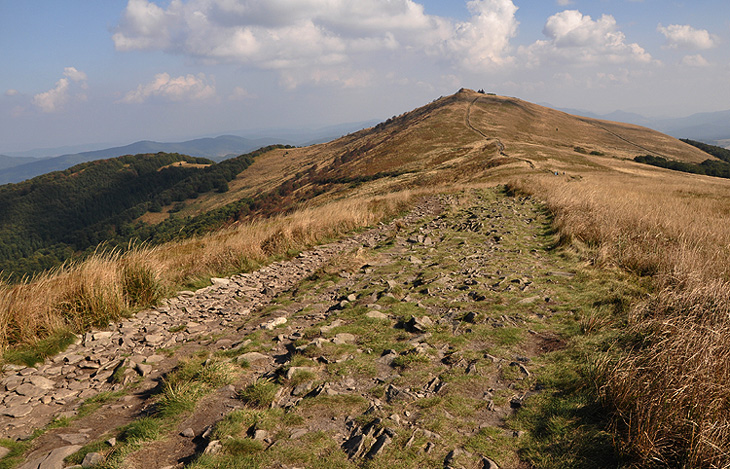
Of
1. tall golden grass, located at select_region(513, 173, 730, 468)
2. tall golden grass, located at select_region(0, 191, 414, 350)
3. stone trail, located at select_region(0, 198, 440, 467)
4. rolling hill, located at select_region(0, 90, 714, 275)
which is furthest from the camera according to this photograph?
rolling hill, located at select_region(0, 90, 714, 275)

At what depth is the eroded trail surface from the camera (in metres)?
4.02

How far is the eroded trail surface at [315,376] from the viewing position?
13.2 feet

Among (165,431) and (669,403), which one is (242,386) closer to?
(165,431)

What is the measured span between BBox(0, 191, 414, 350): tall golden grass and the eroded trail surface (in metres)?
0.60

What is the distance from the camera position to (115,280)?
27.5 ft

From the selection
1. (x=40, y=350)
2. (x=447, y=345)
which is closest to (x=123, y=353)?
(x=40, y=350)

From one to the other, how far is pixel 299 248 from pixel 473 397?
35.1 ft

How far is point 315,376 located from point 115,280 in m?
6.00

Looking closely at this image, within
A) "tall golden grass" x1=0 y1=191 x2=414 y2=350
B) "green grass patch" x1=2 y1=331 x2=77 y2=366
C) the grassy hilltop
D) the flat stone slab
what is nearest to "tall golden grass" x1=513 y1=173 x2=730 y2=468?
the grassy hilltop

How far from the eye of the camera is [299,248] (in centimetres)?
1455

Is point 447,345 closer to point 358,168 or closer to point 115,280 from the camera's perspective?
point 115,280

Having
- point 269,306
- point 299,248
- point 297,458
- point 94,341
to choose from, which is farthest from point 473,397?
point 299,248

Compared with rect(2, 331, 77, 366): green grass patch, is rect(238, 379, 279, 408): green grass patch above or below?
below

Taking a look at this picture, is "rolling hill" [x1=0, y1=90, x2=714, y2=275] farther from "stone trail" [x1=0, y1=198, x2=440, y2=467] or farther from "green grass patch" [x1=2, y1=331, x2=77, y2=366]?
"green grass patch" [x1=2, y1=331, x2=77, y2=366]
